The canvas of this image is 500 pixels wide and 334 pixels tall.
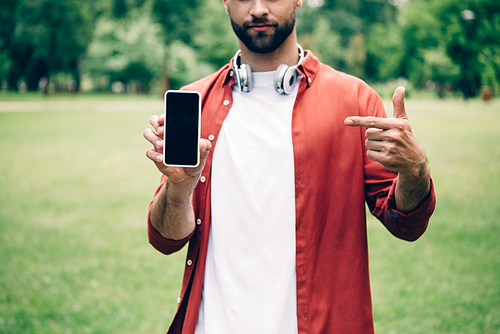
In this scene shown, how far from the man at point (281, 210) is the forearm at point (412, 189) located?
1.2 inches

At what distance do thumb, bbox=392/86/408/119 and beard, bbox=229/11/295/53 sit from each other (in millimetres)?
763

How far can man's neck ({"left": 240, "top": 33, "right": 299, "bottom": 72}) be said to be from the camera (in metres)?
2.21

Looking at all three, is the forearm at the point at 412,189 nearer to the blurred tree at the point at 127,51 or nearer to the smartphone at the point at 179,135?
the smartphone at the point at 179,135

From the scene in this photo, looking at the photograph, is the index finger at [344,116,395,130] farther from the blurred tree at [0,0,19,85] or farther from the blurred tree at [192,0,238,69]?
the blurred tree at [192,0,238,69]

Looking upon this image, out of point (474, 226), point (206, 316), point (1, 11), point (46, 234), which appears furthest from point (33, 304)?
point (1, 11)

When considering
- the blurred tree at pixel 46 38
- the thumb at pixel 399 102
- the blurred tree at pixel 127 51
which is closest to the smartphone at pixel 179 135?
the thumb at pixel 399 102

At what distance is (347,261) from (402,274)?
14.0ft

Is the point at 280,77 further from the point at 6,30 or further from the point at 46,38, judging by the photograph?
the point at 46,38

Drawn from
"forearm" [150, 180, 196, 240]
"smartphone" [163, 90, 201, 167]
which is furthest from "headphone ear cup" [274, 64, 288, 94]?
"forearm" [150, 180, 196, 240]

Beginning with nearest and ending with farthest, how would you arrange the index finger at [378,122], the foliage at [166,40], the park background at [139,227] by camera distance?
the index finger at [378,122]
the park background at [139,227]
the foliage at [166,40]

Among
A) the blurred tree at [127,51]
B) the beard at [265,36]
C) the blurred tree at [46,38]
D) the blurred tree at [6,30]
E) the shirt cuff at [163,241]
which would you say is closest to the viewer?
the shirt cuff at [163,241]

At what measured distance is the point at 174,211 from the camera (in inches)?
73.9

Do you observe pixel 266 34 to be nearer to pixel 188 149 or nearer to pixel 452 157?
pixel 188 149

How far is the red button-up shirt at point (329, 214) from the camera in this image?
6.29 feet
